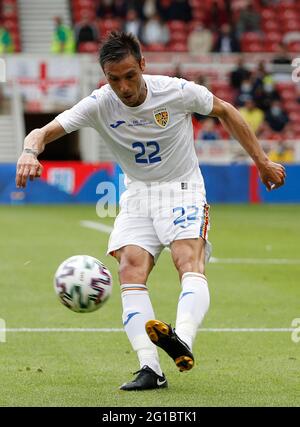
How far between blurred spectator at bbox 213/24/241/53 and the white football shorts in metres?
23.8

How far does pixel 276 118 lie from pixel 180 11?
231 inches

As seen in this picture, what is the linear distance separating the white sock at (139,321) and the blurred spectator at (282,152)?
19.6m

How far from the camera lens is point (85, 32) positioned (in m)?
29.9

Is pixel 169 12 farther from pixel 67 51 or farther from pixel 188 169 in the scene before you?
pixel 188 169

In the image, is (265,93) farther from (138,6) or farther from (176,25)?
(138,6)

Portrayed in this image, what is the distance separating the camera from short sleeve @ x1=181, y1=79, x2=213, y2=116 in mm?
6781

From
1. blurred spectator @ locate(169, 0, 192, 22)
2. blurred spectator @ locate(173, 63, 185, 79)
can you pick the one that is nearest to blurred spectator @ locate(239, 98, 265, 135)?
blurred spectator @ locate(173, 63, 185, 79)

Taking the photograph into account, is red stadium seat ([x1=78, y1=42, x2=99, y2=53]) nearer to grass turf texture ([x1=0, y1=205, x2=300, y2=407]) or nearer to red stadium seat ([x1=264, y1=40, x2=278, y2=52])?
red stadium seat ([x1=264, y1=40, x2=278, y2=52])

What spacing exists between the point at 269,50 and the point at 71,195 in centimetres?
1058

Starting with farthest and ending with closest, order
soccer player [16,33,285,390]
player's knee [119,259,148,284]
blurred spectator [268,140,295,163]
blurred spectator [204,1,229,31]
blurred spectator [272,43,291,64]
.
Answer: blurred spectator [204,1,229,31] → blurred spectator [272,43,291,64] → blurred spectator [268,140,295,163] → player's knee [119,259,148,284] → soccer player [16,33,285,390]

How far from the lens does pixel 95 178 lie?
24156mm

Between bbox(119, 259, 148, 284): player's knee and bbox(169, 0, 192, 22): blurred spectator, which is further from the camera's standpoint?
bbox(169, 0, 192, 22): blurred spectator

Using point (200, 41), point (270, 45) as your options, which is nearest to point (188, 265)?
point (200, 41)
